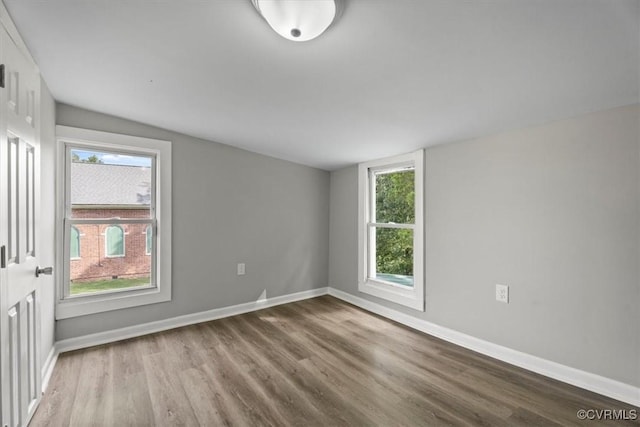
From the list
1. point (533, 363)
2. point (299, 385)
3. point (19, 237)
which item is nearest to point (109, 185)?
point (19, 237)

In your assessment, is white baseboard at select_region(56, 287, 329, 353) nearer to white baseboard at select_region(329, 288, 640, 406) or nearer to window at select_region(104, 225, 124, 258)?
window at select_region(104, 225, 124, 258)

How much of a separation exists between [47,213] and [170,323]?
139 centimetres

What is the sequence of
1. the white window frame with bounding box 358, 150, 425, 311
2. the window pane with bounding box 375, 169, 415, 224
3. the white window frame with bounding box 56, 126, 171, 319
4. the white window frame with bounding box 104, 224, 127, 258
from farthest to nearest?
1. the window pane with bounding box 375, 169, 415, 224
2. the white window frame with bounding box 358, 150, 425, 311
3. the white window frame with bounding box 104, 224, 127, 258
4. the white window frame with bounding box 56, 126, 171, 319

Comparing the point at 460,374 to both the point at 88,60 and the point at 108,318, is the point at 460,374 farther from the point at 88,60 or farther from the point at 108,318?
the point at 88,60

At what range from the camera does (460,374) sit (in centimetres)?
196

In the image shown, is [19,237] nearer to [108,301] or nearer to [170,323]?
[108,301]

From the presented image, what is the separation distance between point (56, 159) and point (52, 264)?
828 mm

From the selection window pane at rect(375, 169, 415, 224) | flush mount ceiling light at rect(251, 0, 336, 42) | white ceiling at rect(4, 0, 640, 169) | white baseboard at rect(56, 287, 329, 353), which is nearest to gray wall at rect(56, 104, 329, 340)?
white baseboard at rect(56, 287, 329, 353)

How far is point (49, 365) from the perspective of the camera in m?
2.00

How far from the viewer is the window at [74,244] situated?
2.43m

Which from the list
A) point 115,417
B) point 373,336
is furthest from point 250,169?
point 115,417

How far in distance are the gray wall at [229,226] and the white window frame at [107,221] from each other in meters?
0.07

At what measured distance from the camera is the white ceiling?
45.4 inches

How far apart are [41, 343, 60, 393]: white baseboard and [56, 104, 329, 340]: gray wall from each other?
0.47 feet
